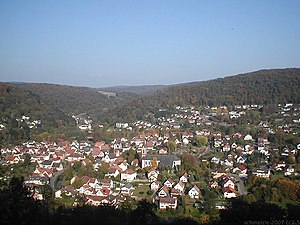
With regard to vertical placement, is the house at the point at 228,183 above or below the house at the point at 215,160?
above

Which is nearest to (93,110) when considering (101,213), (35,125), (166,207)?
(35,125)

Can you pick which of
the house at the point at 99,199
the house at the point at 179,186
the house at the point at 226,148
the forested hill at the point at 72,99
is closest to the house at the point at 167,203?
the house at the point at 99,199

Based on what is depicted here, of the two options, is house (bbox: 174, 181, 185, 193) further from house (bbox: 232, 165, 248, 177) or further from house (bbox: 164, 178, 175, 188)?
house (bbox: 232, 165, 248, 177)

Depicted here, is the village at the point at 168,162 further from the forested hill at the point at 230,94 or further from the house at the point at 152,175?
the forested hill at the point at 230,94

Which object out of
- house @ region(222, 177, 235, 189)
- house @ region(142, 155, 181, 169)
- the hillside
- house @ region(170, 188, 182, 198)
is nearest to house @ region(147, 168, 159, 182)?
house @ region(142, 155, 181, 169)

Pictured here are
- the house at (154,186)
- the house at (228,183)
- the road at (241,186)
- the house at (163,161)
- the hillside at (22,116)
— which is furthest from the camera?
the hillside at (22,116)

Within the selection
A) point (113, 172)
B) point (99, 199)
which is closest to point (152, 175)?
point (113, 172)

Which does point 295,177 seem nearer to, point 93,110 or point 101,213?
point 101,213
